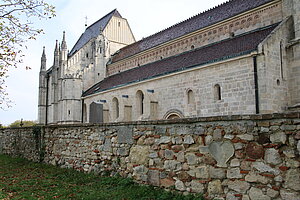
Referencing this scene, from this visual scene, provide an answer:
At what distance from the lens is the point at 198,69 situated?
16.6m

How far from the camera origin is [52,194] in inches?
275

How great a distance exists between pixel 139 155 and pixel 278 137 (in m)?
3.67

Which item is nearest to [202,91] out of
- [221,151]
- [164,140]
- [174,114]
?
[174,114]

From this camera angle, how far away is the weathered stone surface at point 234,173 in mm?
4909

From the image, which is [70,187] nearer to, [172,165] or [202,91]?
[172,165]

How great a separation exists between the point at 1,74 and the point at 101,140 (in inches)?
202

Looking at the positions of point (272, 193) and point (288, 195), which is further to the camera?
point (272, 193)

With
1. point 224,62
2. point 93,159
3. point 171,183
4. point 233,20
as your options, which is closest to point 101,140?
point 93,159

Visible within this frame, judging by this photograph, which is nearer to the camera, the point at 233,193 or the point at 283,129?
the point at 283,129

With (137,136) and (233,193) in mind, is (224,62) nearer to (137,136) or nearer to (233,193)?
(137,136)

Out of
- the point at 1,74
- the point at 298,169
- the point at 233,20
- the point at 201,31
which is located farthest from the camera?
the point at 201,31

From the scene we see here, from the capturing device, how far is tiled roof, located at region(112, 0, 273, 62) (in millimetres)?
19072

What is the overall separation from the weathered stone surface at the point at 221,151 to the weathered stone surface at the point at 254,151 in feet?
1.09

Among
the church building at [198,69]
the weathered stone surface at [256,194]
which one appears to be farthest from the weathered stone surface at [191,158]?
the church building at [198,69]
